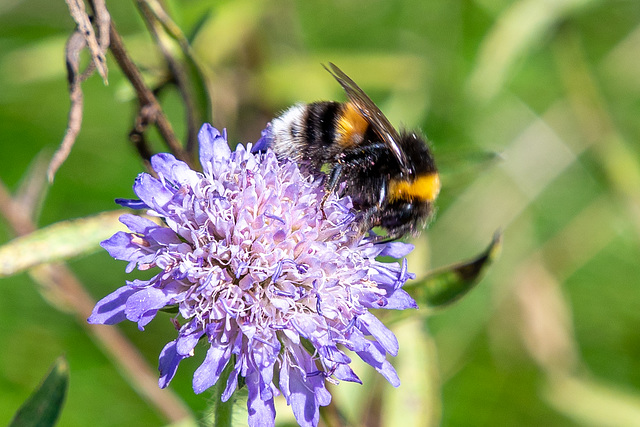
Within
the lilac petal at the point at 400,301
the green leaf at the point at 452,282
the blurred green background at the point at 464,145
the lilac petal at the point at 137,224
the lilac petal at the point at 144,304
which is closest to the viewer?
the lilac petal at the point at 144,304

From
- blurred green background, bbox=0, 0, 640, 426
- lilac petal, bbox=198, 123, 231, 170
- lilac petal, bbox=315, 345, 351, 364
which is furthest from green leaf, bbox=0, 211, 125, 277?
blurred green background, bbox=0, 0, 640, 426

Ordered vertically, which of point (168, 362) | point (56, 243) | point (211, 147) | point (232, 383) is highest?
point (56, 243)

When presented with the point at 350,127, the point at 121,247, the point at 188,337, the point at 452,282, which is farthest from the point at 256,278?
the point at 452,282

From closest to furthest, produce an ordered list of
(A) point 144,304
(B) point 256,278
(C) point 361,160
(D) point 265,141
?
(A) point 144,304, (B) point 256,278, (C) point 361,160, (D) point 265,141

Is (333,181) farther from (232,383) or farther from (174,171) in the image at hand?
(232,383)

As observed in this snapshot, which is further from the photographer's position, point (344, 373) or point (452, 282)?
point (452, 282)

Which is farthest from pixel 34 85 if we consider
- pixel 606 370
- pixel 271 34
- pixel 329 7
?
pixel 606 370

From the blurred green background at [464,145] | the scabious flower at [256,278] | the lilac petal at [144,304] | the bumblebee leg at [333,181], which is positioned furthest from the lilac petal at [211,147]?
the blurred green background at [464,145]

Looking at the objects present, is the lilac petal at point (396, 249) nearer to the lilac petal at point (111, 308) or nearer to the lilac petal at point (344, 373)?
the lilac petal at point (344, 373)
